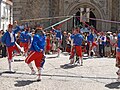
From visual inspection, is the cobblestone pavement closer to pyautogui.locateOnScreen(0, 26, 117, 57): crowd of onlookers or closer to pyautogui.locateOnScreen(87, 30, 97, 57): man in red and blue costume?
pyautogui.locateOnScreen(87, 30, 97, 57): man in red and blue costume

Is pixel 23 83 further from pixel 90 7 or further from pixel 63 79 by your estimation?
pixel 90 7

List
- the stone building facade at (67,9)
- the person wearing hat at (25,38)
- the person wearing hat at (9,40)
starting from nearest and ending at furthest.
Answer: the person wearing hat at (9,40) < the person wearing hat at (25,38) < the stone building facade at (67,9)

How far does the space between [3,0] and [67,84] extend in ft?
102

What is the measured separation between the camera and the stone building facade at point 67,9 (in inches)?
920

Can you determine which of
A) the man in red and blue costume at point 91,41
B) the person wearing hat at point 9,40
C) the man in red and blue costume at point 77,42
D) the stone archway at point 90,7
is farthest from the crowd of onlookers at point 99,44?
the person wearing hat at point 9,40

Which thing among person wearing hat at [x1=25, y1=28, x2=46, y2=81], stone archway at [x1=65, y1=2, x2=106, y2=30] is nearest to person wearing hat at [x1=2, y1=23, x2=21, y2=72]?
person wearing hat at [x1=25, y1=28, x2=46, y2=81]

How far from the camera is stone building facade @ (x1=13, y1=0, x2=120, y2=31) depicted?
23375mm

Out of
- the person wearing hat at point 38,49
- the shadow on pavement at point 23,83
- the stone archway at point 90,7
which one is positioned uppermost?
the stone archway at point 90,7

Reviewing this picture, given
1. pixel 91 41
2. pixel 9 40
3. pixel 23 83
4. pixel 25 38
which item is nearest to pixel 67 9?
pixel 91 41

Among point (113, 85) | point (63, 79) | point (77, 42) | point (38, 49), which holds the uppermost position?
point (77, 42)

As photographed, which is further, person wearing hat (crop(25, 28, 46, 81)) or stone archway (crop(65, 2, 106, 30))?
stone archway (crop(65, 2, 106, 30))

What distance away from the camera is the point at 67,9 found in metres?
23.7

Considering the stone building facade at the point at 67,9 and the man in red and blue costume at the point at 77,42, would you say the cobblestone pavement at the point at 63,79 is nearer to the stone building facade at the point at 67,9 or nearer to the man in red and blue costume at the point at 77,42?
the man in red and blue costume at the point at 77,42

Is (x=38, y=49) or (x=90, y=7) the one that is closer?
(x=38, y=49)
